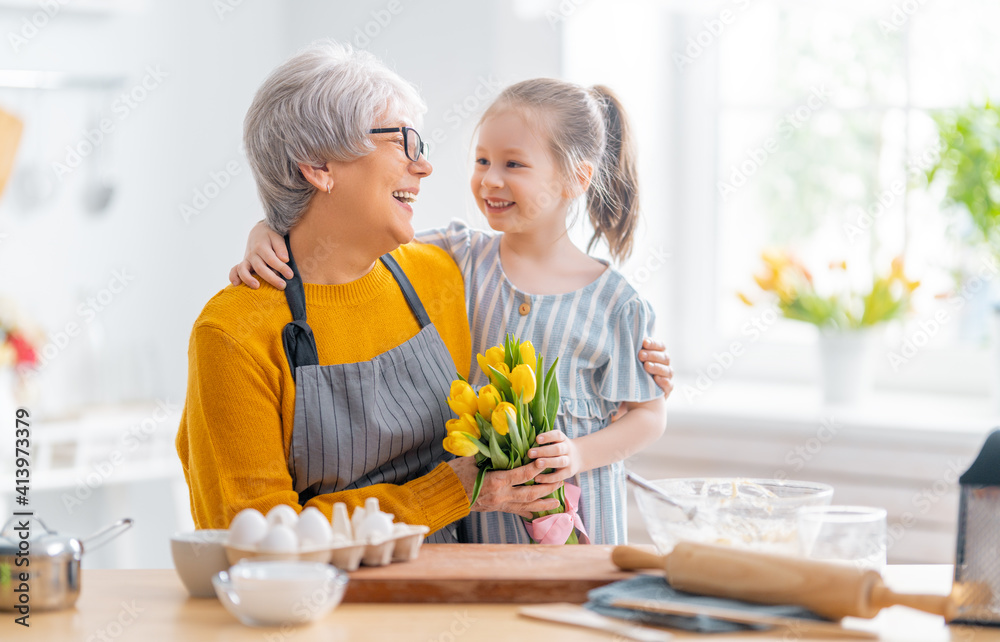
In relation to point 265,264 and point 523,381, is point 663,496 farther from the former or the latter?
point 265,264

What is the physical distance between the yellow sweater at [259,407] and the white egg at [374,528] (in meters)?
0.24

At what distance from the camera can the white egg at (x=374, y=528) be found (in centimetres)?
133

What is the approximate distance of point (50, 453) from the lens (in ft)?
9.62

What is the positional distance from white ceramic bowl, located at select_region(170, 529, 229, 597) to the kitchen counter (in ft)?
0.07

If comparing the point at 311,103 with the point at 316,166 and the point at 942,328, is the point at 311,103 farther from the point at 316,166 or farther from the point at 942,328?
the point at 942,328

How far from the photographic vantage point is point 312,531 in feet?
4.19

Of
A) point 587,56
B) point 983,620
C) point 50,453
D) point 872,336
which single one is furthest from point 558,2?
point 983,620

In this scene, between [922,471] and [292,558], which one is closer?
[292,558]

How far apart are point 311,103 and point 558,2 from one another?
1.64 m

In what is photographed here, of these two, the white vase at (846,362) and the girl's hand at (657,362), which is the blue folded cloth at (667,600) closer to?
the girl's hand at (657,362)

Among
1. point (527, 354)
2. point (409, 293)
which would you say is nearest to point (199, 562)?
point (527, 354)

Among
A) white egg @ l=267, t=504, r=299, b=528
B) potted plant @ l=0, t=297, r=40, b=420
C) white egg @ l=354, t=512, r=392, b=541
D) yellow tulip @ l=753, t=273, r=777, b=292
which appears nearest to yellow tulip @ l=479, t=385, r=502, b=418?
white egg @ l=354, t=512, r=392, b=541

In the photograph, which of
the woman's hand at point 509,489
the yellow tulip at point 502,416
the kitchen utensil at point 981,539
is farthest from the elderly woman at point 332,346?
the kitchen utensil at point 981,539

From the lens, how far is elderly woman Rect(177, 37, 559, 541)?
1589 millimetres
